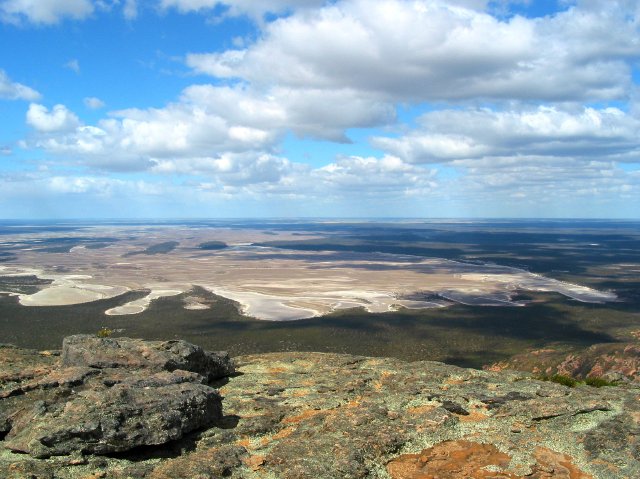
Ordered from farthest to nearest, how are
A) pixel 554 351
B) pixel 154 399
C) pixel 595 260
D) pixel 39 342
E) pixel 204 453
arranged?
pixel 595 260 → pixel 39 342 → pixel 554 351 → pixel 154 399 → pixel 204 453

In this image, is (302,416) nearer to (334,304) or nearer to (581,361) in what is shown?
(581,361)

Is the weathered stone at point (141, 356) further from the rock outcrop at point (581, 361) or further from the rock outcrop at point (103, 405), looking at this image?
the rock outcrop at point (581, 361)

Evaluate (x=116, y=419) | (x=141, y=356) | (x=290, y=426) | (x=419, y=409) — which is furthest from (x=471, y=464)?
(x=141, y=356)

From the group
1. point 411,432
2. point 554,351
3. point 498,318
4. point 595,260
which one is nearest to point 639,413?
point 411,432

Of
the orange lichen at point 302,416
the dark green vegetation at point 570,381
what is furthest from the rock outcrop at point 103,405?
the dark green vegetation at point 570,381

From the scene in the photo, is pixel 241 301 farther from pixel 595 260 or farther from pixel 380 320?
pixel 595 260

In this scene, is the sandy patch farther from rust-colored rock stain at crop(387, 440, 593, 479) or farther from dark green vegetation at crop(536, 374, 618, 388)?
rust-colored rock stain at crop(387, 440, 593, 479)

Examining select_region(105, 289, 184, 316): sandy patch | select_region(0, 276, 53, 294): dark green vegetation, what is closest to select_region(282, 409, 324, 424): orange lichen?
select_region(105, 289, 184, 316): sandy patch
